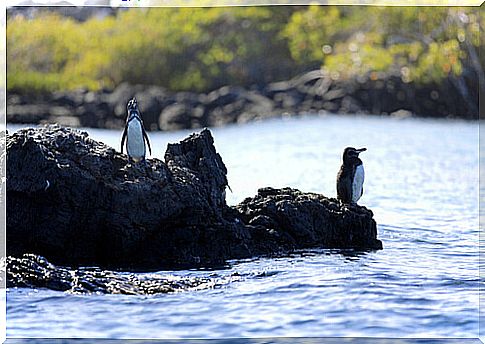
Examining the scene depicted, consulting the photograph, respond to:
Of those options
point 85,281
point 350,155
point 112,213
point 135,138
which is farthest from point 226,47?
point 85,281

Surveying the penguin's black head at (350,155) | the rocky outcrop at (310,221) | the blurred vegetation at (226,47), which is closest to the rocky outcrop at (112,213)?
the rocky outcrop at (310,221)

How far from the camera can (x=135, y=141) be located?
6062 mm

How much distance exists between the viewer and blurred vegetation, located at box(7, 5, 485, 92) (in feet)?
59.6

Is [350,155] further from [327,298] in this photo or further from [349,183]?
[327,298]

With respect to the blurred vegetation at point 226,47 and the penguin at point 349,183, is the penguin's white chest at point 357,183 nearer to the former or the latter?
the penguin at point 349,183

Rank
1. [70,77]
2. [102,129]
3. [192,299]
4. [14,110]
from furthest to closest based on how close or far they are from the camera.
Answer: [70,77] → [14,110] → [102,129] → [192,299]

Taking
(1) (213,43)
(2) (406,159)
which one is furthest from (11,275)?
(1) (213,43)

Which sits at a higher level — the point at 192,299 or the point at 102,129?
the point at 102,129

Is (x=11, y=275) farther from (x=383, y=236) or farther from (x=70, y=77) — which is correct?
(x=70, y=77)

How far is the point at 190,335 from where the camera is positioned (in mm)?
4219

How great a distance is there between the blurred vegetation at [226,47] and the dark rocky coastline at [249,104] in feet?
0.98

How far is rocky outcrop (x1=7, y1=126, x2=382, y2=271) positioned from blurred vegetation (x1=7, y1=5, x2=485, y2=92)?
1179 centimetres

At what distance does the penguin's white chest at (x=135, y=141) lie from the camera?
19.5 feet

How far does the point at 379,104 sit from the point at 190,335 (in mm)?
14874
